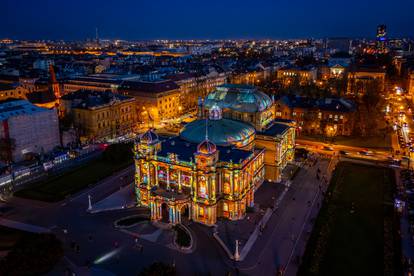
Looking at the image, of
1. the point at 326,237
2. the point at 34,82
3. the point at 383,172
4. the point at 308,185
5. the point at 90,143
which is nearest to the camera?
the point at 326,237

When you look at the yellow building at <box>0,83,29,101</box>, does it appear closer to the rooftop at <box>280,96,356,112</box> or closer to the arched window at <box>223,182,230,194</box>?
the rooftop at <box>280,96,356,112</box>

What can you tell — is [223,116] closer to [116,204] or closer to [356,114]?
[116,204]

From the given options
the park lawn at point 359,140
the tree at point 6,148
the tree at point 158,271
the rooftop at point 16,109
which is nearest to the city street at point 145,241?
the tree at point 158,271

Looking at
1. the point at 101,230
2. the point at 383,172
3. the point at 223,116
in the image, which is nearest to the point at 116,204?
the point at 101,230

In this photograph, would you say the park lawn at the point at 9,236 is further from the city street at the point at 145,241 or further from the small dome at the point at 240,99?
the small dome at the point at 240,99

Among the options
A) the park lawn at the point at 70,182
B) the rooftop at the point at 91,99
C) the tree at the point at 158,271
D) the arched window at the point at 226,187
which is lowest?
the park lawn at the point at 70,182

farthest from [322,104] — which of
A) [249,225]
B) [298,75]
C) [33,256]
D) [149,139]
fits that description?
[33,256]
